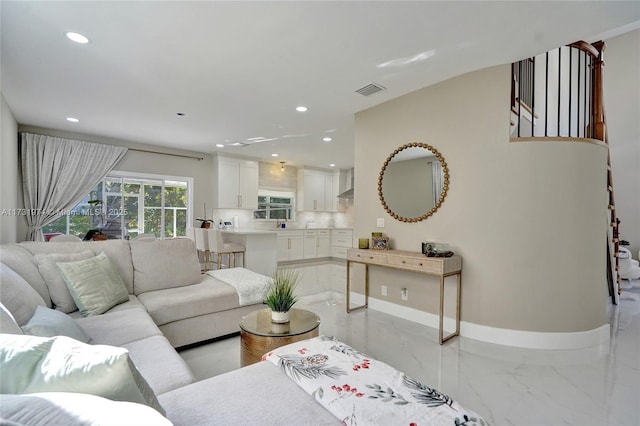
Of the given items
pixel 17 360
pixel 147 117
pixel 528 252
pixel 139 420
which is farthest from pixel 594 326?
pixel 147 117

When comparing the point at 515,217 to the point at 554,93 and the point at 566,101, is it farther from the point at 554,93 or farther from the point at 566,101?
the point at 554,93

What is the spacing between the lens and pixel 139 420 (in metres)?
0.67

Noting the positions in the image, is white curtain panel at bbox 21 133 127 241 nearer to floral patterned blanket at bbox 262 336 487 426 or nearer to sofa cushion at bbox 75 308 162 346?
sofa cushion at bbox 75 308 162 346

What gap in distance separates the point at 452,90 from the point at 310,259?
601cm

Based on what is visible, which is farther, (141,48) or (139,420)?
(141,48)

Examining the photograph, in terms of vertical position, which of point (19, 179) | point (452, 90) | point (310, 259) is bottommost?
point (310, 259)

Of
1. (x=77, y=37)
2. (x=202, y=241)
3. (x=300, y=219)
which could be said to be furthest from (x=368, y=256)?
(x=300, y=219)

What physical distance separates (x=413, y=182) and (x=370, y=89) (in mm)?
1172

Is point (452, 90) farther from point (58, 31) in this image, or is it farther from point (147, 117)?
point (147, 117)

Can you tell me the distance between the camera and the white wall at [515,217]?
2.86 metres

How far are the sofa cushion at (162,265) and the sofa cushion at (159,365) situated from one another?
122 cm

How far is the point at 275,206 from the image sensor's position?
8297mm

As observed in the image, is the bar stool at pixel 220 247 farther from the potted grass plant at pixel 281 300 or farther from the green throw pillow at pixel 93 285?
the potted grass plant at pixel 281 300

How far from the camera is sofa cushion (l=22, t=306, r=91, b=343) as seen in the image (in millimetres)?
1451
